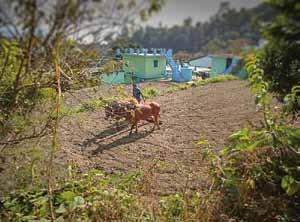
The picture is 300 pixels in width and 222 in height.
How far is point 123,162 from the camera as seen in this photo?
5570mm

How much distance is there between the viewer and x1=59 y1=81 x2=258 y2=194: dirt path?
16.2ft

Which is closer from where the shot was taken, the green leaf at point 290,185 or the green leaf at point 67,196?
the green leaf at point 290,185

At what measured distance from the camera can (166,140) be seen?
6.95 metres

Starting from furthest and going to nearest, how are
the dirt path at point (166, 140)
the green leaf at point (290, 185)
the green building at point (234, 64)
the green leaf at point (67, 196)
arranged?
the dirt path at point (166, 140), the green building at point (234, 64), the green leaf at point (67, 196), the green leaf at point (290, 185)

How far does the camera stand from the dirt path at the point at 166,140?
195 inches

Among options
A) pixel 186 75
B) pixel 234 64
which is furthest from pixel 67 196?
pixel 186 75

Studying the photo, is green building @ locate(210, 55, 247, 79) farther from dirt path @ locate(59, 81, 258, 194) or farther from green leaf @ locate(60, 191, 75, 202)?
green leaf @ locate(60, 191, 75, 202)

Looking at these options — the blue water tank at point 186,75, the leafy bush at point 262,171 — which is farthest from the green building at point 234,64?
the blue water tank at point 186,75

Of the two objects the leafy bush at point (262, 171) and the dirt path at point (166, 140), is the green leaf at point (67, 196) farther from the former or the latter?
the dirt path at point (166, 140)

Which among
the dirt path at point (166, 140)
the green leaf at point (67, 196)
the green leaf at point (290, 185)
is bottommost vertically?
the dirt path at point (166, 140)

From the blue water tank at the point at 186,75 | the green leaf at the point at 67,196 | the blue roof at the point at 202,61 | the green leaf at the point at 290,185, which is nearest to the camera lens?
the green leaf at the point at 290,185

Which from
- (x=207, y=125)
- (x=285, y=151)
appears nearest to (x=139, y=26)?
(x=285, y=151)

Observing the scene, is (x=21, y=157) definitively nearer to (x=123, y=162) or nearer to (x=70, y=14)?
(x=70, y=14)

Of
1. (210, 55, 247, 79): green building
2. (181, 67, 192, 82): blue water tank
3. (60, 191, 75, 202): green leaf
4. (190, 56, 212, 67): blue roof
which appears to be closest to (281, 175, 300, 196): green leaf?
(210, 55, 247, 79): green building
